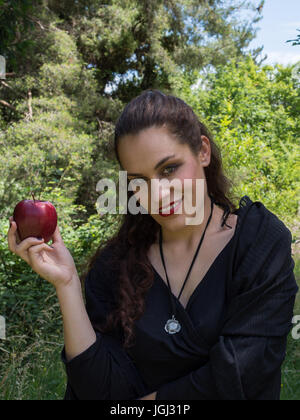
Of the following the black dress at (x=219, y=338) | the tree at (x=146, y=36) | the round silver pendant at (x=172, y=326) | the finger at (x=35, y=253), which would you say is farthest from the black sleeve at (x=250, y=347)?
the tree at (x=146, y=36)

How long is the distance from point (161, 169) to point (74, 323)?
527mm

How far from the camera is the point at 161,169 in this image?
1367 mm

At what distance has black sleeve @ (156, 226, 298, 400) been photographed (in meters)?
1.18

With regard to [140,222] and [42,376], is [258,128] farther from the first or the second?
[140,222]

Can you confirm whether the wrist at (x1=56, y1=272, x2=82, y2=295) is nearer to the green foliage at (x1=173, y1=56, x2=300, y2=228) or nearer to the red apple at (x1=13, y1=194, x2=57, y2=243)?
the red apple at (x1=13, y1=194, x2=57, y2=243)

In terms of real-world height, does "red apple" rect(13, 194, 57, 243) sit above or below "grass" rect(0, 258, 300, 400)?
above

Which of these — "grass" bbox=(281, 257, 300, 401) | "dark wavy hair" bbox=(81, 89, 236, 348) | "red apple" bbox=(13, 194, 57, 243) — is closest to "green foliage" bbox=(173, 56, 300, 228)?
"dark wavy hair" bbox=(81, 89, 236, 348)

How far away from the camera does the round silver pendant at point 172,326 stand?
1.33 m

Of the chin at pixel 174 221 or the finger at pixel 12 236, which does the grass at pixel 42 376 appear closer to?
the finger at pixel 12 236

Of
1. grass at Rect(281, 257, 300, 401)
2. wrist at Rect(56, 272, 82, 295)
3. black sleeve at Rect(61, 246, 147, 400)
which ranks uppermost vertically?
wrist at Rect(56, 272, 82, 295)

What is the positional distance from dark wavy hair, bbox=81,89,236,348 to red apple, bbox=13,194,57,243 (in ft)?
0.67

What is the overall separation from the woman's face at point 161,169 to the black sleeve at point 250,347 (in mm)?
306

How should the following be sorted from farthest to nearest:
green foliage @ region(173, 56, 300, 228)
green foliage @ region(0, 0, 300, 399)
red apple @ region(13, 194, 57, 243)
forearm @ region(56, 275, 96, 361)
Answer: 1. green foliage @ region(173, 56, 300, 228)
2. green foliage @ region(0, 0, 300, 399)
3. red apple @ region(13, 194, 57, 243)
4. forearm @ region(56, 275, 96, 361)
